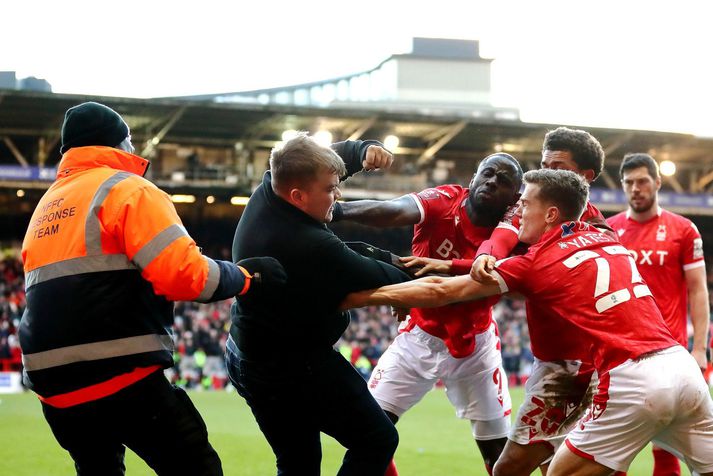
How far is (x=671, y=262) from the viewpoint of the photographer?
7336 mm

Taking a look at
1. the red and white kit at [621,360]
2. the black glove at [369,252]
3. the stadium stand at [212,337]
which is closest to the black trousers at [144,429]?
the black glove at [369,252]

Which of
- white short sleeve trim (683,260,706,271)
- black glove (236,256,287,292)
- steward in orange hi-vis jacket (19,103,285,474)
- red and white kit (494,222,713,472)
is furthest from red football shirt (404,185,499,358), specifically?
white short sleeve trim (683,260,706,271)

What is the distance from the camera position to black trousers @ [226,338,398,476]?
14.8 feet

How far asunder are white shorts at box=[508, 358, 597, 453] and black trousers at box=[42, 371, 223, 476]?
213 cm

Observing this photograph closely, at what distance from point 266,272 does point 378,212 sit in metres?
1.54

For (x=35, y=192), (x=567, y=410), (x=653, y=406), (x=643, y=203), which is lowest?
(x=35, y=192)

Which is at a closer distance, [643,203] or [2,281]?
[643,203]

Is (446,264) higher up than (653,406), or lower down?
higher up

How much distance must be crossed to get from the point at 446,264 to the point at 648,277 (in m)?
3.02

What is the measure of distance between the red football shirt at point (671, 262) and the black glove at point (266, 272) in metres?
4.13

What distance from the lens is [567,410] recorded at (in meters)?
5.50

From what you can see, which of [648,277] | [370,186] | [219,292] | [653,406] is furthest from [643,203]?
[370,186]

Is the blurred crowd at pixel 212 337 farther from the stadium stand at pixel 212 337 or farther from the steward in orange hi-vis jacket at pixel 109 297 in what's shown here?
the steward in orange hi-vis jacket at pixel 109 297

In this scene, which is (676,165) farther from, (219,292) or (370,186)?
(219,292)
